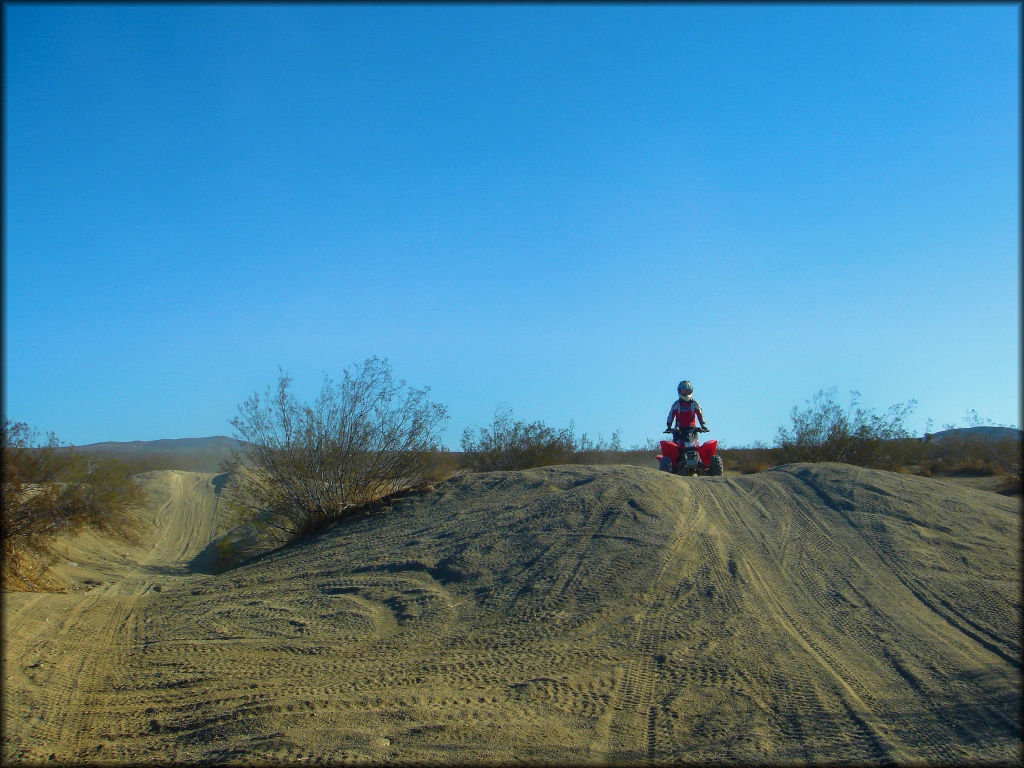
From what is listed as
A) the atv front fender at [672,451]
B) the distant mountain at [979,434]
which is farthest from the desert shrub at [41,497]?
the distant mountain at [979,434]

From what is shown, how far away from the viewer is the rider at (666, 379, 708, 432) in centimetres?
1527

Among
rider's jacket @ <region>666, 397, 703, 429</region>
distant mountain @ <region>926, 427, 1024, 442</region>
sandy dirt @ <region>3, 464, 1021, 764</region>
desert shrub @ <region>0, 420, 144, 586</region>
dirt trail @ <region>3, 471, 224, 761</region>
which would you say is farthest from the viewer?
distant mountain @ <region>926, 427, 1024, 442</region>

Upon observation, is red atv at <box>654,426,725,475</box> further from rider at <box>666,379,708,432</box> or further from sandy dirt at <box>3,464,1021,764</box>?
sandy dirt at <box>3,464,1021,764</box>

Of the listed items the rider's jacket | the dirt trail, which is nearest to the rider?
the rider's jacket

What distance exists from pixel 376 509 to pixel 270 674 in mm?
6969

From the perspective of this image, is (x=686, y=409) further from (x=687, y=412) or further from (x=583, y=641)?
(x=583, y=641)

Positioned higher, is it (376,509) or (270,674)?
(376,509)

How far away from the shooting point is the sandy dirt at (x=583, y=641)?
5340mm

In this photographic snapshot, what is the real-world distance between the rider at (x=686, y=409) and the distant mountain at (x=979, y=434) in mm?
11486

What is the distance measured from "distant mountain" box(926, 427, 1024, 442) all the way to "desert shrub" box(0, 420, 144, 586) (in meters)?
23.4

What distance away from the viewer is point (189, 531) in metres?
23.4

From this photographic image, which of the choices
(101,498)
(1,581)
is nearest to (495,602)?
(1,581)

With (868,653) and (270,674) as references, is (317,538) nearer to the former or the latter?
(270,674)

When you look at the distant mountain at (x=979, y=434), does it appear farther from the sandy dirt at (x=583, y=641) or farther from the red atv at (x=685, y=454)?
the sandy dirt at (x=583, y=641)
